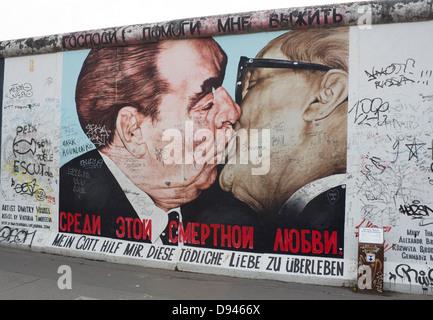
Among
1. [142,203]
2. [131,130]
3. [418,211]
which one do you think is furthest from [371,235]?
[131,130]

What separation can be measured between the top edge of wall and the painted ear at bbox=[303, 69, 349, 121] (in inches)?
31.5

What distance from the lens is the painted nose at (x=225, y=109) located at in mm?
6223

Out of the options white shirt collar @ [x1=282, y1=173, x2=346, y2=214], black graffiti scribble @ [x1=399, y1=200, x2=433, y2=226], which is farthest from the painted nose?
black graffiti scribble @ [x1=399, y1=200, x2=433, y2=226]

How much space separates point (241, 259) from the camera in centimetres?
600

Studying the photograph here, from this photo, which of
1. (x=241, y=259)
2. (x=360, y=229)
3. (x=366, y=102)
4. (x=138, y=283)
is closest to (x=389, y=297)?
(x=360, y=229)

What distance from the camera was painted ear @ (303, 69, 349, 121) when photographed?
18.7ft

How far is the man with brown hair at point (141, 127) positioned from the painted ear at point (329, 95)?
1.27m

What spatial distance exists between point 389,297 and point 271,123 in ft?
10.1

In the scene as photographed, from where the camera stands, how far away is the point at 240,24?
615 cm

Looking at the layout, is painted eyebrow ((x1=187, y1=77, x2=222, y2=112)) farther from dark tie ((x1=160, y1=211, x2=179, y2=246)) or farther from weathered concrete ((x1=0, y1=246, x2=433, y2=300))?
weathered concrete ((x1=0, y1=246, x2=433, y2=300))

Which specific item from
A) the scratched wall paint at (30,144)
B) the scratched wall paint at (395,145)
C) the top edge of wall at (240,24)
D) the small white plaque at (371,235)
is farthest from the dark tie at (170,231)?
the top edge of wall at (240,24)

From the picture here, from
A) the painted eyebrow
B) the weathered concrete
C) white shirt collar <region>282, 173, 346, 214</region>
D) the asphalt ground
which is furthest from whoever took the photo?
the painted eyebrow

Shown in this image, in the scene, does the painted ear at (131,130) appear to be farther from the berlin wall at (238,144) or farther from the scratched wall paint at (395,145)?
the scratched wall paint at (395,145)

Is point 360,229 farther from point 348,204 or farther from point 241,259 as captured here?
point 241,259
